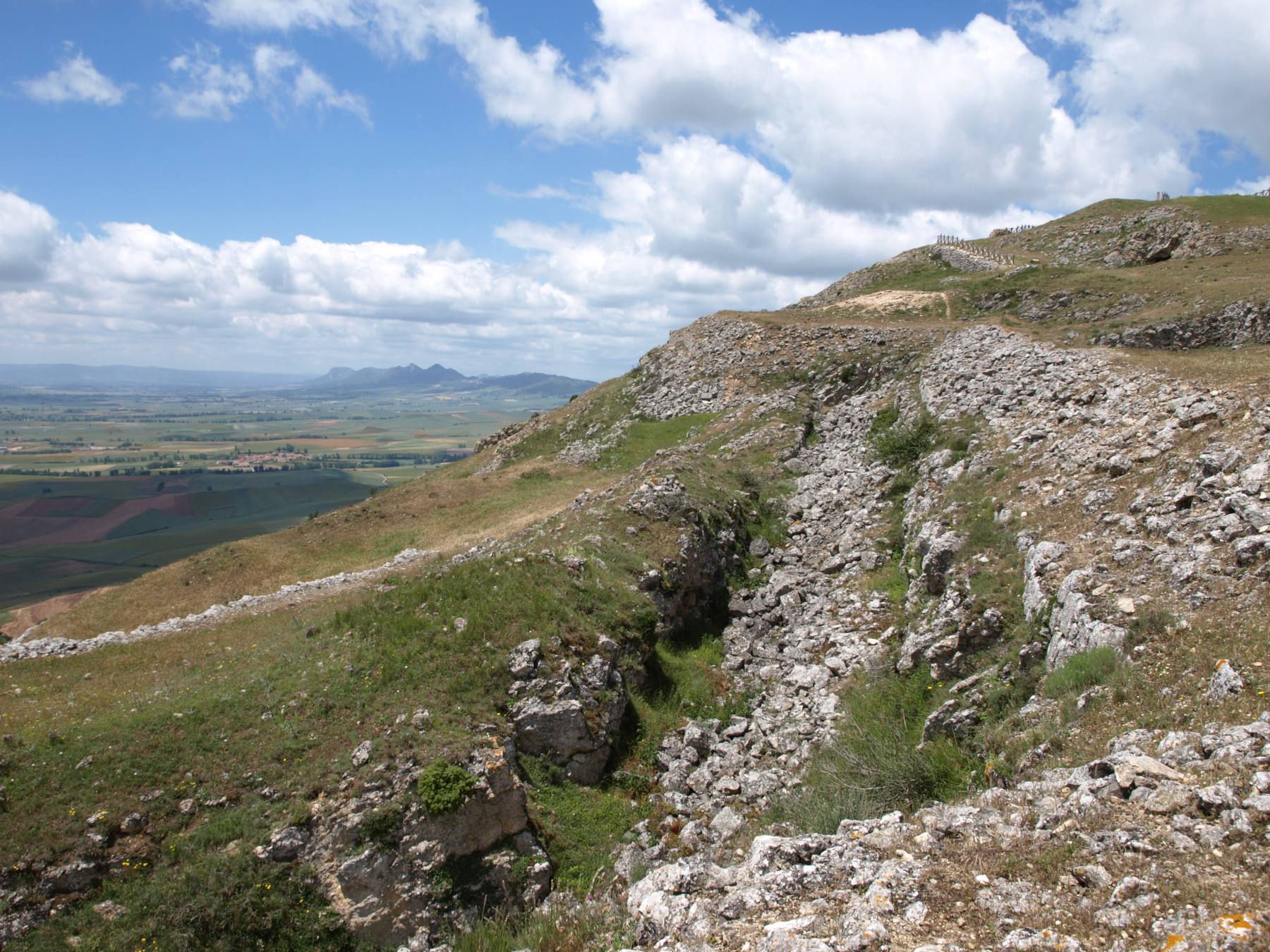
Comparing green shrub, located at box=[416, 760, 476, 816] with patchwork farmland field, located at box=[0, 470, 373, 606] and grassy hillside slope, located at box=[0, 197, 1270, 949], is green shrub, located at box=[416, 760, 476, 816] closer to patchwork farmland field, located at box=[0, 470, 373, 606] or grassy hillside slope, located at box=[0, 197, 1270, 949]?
grassy hillside slope, located at box=[0, 197, 1270, 949]

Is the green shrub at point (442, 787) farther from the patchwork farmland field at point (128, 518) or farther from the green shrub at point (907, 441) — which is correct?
the patchwork farmland field at point (128, 518)

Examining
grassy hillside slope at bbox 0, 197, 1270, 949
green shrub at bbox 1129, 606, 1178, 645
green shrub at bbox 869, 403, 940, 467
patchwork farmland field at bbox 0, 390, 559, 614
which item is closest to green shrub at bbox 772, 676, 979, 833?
grassy hillside slope at bbox 0, 197, 1270, 949

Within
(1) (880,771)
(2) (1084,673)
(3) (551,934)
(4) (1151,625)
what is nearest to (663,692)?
(1) (880,771)

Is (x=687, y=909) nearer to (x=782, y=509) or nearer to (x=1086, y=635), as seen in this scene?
(x=1086, y=635)

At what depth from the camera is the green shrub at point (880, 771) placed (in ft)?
36.9

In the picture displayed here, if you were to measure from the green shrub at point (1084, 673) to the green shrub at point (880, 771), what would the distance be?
200 cm

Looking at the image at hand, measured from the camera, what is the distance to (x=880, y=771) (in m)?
12.0

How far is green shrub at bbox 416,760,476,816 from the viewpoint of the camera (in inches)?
535

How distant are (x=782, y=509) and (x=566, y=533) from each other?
Answer: 12248mm

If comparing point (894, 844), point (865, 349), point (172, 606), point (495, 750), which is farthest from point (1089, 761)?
point (865, 349)

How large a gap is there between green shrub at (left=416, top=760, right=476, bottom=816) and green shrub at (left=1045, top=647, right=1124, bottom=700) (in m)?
11.7

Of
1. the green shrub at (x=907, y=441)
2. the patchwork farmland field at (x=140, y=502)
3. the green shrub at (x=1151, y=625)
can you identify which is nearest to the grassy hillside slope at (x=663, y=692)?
the green shrub at (x=1151, y=625)

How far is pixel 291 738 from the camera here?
14953 mm

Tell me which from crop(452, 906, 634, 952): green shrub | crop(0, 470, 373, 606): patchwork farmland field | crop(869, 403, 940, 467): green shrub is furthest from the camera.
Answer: crop(0, 470, 373, 606): patchwork farmland field
